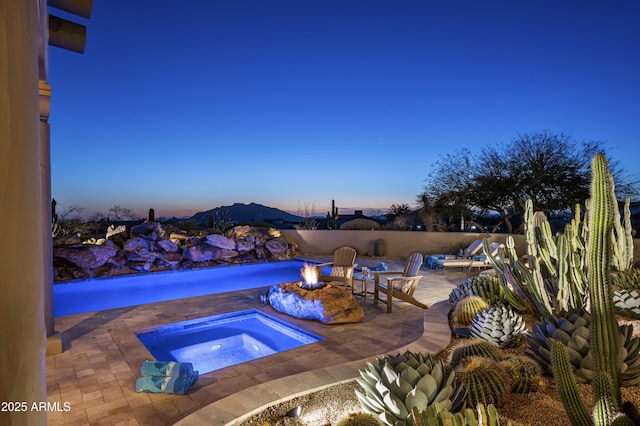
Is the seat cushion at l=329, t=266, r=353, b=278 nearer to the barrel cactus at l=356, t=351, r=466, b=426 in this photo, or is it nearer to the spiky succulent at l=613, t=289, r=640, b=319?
the spiky succulent at l=613, t=289, r=640, b=319

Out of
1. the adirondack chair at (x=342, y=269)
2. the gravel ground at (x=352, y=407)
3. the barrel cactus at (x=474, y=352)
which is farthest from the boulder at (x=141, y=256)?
the barrel cactus at (x=474, y=352)

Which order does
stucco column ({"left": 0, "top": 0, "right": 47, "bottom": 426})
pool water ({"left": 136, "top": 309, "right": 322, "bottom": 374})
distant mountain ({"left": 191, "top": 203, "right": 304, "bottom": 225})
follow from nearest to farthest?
stucco column ({"left": 0, "top": 0, "right": 47, "bottom": 426}) < pool water ({"left": 136, "top": 309, "right": 322, "bottom": 374}) < distant mountain ({"left": 191, "top": 203, "right": 304, "bottom": 225})

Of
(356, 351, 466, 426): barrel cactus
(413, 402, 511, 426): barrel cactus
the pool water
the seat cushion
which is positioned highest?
(413, 402, 511, 426): barrel cactus

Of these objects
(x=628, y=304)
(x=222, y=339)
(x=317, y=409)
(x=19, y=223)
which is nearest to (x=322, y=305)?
(x=222, y=339)

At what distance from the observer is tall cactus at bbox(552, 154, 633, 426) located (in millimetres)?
1703

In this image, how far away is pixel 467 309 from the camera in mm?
4234

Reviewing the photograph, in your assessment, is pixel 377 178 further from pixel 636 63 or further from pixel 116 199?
pixel 116 199

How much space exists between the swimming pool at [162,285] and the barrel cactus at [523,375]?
6716mm

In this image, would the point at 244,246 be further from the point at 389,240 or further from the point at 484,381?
the point at 484,381

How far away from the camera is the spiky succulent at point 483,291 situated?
4703mm

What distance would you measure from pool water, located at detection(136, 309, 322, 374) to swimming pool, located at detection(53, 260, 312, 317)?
2485 millimetres

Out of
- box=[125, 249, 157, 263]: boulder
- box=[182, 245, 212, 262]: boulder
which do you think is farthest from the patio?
box=[182, 245, 212, 262]: boulder

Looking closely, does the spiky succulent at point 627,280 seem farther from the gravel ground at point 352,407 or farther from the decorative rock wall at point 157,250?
the decorative rock wall at point 157,250

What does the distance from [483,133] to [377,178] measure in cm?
752
